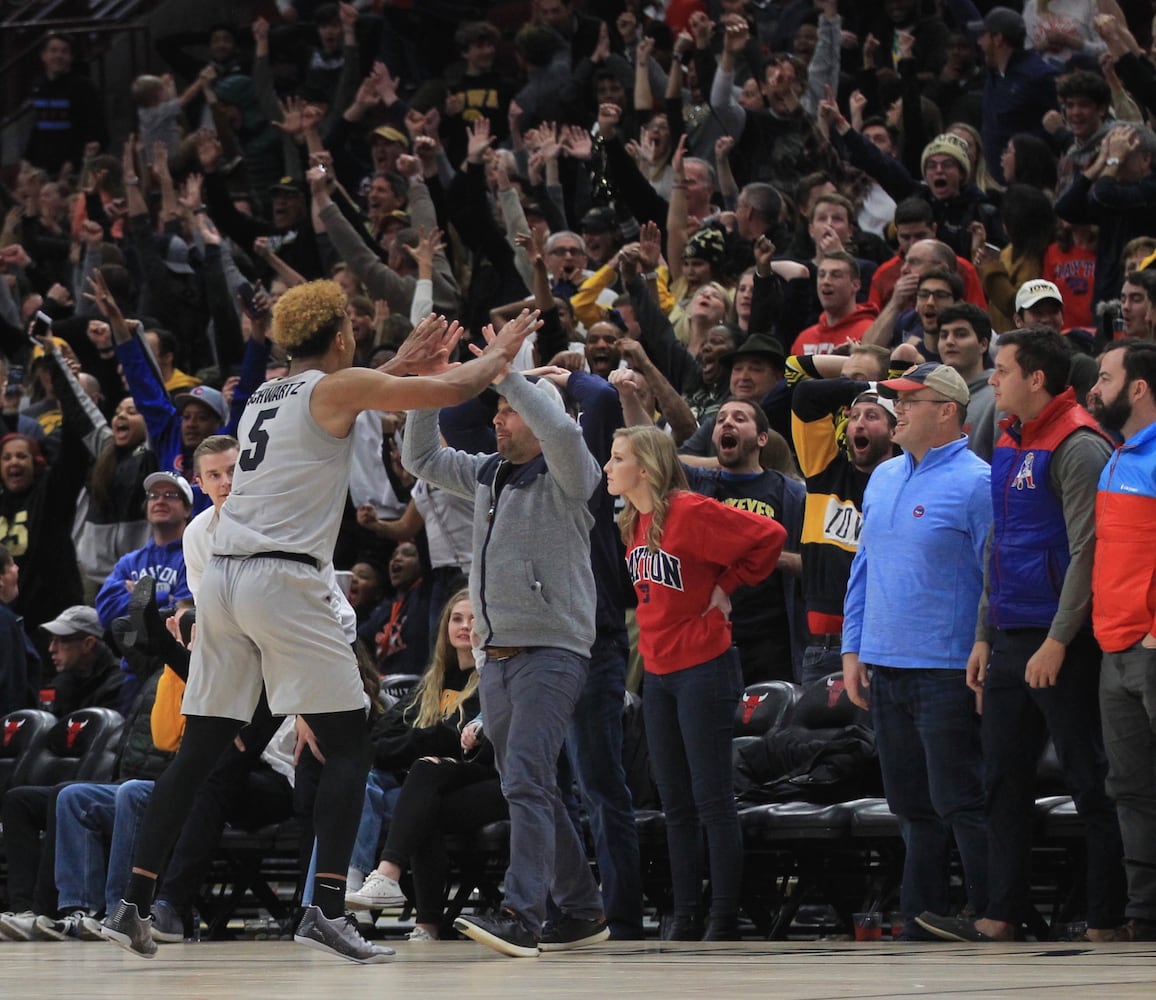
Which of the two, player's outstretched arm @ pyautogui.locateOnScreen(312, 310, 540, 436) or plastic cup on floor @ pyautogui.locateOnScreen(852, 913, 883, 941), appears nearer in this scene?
player's outstretched arm @ pyautogui.locateOnScreen(312, 310, 540, 436)

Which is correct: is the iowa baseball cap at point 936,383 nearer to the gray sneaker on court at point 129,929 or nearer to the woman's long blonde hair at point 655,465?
the woman's long blonde hair at point 655,465

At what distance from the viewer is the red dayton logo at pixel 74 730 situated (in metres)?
9.48

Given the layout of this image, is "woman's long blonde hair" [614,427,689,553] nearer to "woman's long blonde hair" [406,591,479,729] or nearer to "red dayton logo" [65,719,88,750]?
"woman's long blonde hair" [406,591,479,729]

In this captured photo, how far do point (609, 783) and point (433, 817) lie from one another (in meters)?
1.01

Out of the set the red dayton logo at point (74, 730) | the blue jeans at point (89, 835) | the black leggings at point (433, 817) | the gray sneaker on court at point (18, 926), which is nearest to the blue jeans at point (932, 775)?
the black leggings at point (433, 817)

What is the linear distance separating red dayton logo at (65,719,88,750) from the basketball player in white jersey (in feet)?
12.1

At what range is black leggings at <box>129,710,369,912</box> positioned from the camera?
5852 millimetres

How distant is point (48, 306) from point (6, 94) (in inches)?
238

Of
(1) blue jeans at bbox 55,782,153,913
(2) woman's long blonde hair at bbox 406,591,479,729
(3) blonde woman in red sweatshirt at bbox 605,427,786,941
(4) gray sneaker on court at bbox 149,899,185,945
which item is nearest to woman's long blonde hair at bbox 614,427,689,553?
(3) blonde woman in red sweatshirt at bbox 605,427,786,941

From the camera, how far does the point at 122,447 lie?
452 inches

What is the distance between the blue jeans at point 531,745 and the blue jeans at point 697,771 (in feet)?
2.09

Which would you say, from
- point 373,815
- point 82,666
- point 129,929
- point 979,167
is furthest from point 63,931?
point 979,167

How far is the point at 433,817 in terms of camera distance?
25.7 ft

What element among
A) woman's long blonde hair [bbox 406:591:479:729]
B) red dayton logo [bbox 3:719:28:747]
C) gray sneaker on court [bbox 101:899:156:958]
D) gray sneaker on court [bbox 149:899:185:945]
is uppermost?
woman's long blonde hair [bbox 406:591:479:729]
